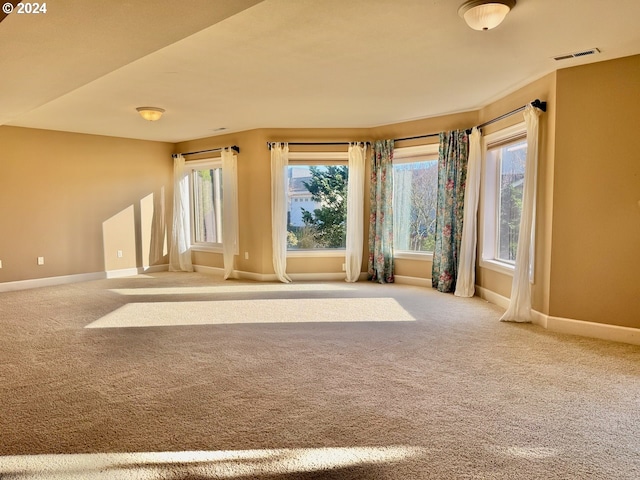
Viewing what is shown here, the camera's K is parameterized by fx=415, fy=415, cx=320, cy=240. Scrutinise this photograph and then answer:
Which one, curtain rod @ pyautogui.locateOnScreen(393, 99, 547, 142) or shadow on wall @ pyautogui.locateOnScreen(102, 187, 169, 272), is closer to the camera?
Answer: curtain rod @ pyautogui.locateOnScreen(393, 99, 547, 142)

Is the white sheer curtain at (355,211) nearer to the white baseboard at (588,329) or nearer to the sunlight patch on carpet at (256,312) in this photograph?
the sunlight patch on carpet at (256,312)

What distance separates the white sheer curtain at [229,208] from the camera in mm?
6891

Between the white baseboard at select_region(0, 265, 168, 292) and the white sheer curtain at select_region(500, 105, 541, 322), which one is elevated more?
the white sheer curtain at select_region(500, 105, 541, 322)

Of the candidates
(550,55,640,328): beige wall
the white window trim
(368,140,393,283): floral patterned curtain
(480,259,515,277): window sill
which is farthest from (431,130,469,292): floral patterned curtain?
(550,55,640,328): beige wall

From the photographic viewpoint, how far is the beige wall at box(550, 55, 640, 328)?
3.61 metres

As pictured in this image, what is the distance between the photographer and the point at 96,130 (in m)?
6.61

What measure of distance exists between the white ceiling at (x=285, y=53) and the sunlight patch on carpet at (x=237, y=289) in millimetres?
2450

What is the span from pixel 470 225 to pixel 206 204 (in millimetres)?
4771

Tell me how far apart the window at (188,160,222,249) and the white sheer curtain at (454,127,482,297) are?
4212 millimetres

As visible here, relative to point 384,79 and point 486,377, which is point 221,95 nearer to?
point 384,79

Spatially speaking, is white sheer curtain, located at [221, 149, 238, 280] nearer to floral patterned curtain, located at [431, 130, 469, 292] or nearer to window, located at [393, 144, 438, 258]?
window, located at [393, 144, 438, 258]

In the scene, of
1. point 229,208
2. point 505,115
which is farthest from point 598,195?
point 229,208

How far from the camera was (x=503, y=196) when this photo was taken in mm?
5168

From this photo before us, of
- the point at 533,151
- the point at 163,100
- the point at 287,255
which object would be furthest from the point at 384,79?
the point at 287,255
